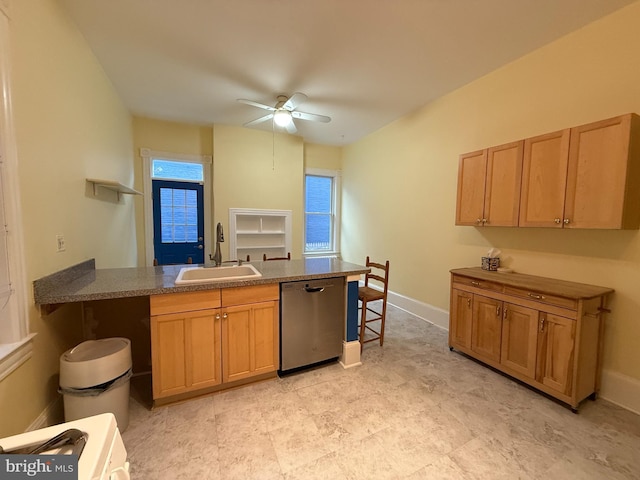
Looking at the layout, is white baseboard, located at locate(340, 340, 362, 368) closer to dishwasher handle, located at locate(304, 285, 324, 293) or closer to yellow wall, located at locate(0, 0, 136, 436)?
dishwasher handle, located at locate(304, 285, 324, 293)

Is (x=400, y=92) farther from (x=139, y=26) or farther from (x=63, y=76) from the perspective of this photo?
(x=63, y=76)

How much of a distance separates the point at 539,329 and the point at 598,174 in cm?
126

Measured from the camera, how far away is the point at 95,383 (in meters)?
1.63

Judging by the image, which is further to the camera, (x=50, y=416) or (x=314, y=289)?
(x=314, y=289)

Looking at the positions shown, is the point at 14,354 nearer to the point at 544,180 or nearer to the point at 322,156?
the point at 544,180

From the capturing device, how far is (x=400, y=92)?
3.32 metres

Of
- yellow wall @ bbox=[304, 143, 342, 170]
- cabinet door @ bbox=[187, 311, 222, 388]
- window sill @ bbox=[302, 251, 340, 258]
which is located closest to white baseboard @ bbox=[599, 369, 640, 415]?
cabinet door @ bbox=[187, 311, 222, 388]

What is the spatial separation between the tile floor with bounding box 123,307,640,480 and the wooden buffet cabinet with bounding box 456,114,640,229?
147cm

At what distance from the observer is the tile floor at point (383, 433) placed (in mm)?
1514

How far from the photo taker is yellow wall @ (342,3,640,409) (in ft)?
6.72

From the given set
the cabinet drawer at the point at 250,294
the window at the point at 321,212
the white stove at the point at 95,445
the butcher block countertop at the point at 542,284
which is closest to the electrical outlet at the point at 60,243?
the cabinet drawer at the point at 250,294

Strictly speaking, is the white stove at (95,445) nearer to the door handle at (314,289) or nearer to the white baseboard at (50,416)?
the white baseboard at (50,416)

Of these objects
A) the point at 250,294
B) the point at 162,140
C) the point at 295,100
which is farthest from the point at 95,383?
the point at 162,140

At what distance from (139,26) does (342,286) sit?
2.86 m
